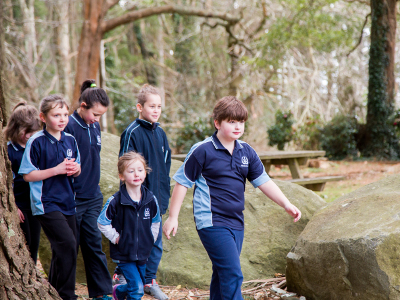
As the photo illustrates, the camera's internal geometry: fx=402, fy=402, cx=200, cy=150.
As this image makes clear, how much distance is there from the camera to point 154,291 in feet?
11.5

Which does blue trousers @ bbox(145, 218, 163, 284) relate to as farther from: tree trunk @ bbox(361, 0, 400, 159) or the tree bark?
tree trunk @ bbox(361, 0, 400, 159)

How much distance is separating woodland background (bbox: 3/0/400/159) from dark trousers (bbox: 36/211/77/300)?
801 centimetres

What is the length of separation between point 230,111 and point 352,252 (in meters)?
1.38

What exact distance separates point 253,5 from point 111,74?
8546 millimetres

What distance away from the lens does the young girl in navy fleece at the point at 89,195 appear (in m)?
3.37

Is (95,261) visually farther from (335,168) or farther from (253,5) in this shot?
(253,5)

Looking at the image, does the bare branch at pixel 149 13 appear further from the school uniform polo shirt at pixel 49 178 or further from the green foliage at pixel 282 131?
the school uniform polo shirt at pixel 49 178

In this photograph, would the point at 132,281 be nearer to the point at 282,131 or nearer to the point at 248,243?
the point at 248,243

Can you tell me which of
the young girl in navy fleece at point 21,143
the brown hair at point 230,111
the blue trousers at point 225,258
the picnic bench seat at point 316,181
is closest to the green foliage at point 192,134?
the picnic bench seat at point 316,181

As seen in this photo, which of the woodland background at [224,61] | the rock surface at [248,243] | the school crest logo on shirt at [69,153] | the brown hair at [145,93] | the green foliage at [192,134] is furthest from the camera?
the woodland background at [224,61]

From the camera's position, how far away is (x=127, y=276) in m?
2.97

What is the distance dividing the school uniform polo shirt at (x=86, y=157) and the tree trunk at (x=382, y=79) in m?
12.6

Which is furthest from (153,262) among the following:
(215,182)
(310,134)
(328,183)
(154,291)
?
(310,134)

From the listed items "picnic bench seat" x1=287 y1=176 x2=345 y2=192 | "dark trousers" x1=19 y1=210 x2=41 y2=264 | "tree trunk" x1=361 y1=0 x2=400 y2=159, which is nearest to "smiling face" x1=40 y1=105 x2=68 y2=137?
"dark trousers" x1=19 y1=210 x2=41 y2=264
